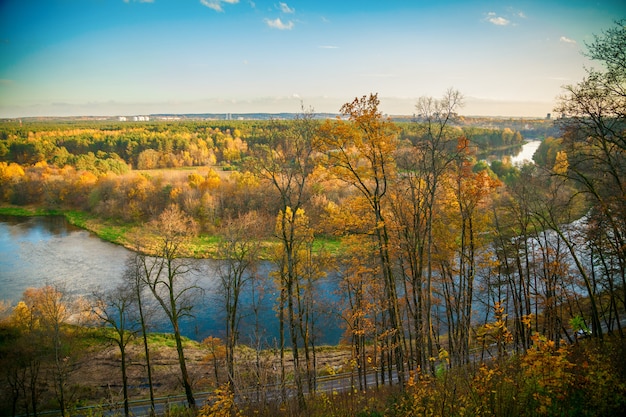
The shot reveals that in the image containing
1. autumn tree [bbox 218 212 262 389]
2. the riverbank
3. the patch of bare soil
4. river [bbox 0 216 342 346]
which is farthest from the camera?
the riverbank

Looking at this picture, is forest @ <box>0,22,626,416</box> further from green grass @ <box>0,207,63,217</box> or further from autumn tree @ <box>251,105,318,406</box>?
green grass @ <box>0,207,63,217</box>

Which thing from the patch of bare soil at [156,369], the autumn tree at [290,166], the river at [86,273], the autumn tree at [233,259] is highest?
the autumn tree at [290,166]

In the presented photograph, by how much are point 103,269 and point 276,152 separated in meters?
26.4

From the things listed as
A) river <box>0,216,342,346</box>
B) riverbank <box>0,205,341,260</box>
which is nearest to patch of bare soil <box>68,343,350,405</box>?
river <box>0,216,342,346</box>

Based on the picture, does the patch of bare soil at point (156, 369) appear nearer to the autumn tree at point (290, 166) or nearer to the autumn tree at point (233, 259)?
the autumn tree at point (233, 259)

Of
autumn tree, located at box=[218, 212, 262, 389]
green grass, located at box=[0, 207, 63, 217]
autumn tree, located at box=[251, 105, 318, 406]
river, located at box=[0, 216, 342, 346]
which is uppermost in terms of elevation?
autumn tree, located at box=[251, 105, 318, 406]

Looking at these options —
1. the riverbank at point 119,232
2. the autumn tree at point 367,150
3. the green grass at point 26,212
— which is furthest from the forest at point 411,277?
the green grass at point 26,212

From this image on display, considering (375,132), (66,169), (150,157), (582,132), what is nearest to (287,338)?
(375,132)

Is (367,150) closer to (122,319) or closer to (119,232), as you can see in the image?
(122,319)

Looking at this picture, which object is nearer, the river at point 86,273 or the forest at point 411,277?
the forest at point 411,277

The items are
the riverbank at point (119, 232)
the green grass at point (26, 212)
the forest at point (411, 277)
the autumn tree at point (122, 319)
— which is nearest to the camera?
the forest at point (411, 277)

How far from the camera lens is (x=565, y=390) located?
5.41 m

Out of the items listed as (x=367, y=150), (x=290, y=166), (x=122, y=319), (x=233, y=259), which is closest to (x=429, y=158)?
(x=367, y=150)

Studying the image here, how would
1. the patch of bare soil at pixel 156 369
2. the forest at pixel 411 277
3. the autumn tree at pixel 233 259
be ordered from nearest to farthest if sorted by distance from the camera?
the forest at pixel 411 277
the autumn tree at pixel 233 259
the patch of bare soil at pixel 156 369
